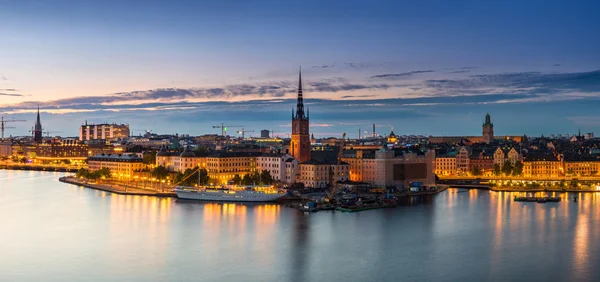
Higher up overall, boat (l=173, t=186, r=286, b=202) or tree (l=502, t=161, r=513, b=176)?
tree (l=502, t=161, r=513, b=176)

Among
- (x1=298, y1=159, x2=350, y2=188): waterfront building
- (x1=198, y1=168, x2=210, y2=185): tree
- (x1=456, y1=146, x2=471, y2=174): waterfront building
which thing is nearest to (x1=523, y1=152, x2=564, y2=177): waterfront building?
(x1=456, y1=146, x2=471, y2=174): waterfront building

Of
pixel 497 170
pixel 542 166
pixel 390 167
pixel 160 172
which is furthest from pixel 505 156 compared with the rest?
pixel 160 172

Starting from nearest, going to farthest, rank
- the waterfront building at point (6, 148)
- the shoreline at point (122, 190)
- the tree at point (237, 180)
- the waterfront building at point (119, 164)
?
1. the shoreline at point (122, 190)
2. the tree at point (237, 180)
3. the waterfront building at point (119, 164)
4. the waterfront building at point (6, 148)

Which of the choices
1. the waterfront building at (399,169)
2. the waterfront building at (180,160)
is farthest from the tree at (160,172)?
the waterfront building at (399,169)

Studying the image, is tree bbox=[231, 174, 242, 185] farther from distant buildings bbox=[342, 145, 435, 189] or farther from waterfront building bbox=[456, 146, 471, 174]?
waterfront building bbox=[456, 146, 471, 174]

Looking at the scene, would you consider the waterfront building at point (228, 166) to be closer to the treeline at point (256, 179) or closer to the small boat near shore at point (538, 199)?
the treeline at point (256, 179)

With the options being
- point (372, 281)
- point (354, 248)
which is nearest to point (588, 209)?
point (354, 248)
